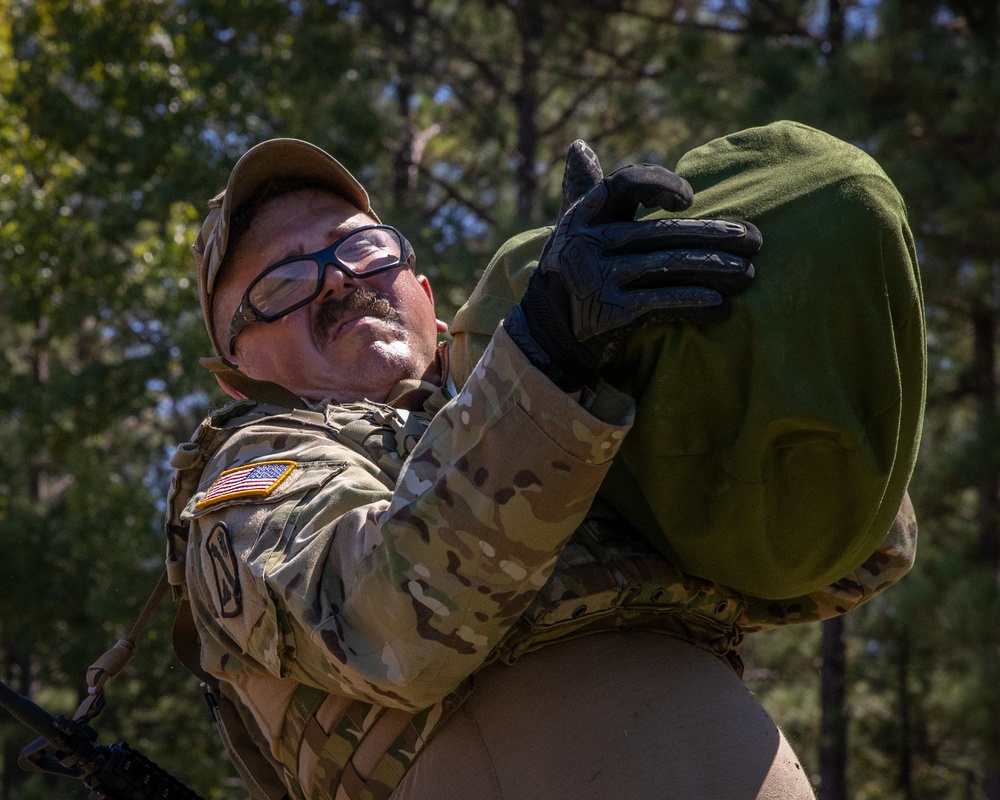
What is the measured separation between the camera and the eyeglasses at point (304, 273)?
10.3 ft

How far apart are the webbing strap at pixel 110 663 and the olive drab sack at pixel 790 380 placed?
4.11 feet

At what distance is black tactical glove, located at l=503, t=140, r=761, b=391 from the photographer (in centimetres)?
193

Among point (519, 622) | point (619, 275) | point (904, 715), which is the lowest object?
point (904, 715)

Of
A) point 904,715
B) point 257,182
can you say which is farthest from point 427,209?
point 257,182

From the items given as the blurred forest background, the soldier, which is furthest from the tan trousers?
the blurred forest background

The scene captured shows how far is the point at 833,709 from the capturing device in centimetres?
1182

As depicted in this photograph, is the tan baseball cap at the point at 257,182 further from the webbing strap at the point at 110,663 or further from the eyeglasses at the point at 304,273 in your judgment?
the webbing strap at the point at 110,663

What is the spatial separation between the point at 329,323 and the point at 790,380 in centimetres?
141

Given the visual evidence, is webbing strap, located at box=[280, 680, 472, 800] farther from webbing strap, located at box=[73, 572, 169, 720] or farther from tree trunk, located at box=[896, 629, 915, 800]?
tree trunk, located at box=[896, 629, 915, 800]

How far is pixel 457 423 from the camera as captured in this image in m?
1.99

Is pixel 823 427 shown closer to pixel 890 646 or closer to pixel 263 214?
pixel 263 214

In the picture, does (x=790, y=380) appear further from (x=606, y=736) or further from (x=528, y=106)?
(x=528, y=106)

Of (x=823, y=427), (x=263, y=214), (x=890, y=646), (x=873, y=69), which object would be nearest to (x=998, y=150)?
(x=873, y=69)

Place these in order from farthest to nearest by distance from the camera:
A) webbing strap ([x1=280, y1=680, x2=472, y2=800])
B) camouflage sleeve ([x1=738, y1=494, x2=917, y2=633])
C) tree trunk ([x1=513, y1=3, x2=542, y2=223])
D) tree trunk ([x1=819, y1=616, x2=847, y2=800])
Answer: tree trunk ([x1=513, y1=3, x2=542, y2=223]), tree trunk ([x1=819, y1=616, x2=847, y2=800]), camouflage sleeve ([x1=738, y1=494, x2=917, y2=633]), webbing strap ([x1=280, y1=680, x2=472, y2=800])
